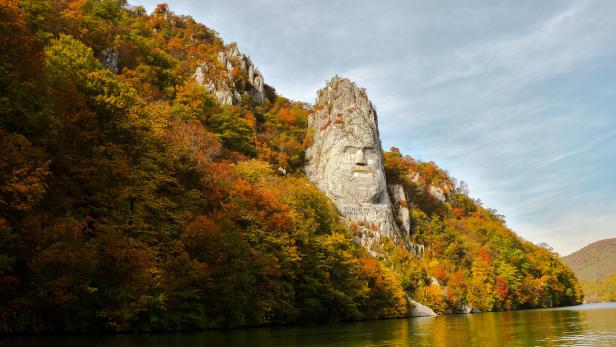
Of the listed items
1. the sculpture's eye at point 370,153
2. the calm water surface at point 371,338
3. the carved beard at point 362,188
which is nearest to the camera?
the calm water surface at point 371,338

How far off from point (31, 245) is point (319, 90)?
100m

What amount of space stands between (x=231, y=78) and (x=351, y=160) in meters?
32.0

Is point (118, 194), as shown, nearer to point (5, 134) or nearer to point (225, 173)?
point (5, 134)

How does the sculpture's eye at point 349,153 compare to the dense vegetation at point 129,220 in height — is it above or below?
above

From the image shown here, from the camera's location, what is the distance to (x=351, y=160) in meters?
99.7

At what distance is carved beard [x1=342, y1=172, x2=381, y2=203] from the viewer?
96.1 meters

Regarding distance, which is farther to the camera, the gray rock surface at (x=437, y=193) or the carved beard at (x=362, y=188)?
the gray rock surface at (x=437, y=193)

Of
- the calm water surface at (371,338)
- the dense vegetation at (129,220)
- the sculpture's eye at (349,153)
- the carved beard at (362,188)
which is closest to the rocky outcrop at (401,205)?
the carved beard at (362,188)

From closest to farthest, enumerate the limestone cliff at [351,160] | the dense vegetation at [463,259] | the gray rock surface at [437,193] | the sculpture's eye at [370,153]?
the dense vegetation at [463,259], the limestone cliff at [351,160], the sculpture's eye at [370,153], the gray rock surface at [437,193]

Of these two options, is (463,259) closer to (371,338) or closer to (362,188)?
(362,188)

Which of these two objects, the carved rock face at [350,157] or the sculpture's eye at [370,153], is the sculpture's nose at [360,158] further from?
the sculpture's eye at [370,153]

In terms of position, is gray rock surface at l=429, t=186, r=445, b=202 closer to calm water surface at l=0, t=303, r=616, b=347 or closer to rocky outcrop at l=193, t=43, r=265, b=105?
rocky outcrop at l=193, t=43, r=265, b=105

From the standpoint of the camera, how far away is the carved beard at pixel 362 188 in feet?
315

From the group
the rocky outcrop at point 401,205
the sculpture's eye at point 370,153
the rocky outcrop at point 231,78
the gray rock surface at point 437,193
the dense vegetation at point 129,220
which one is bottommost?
the dense vegetation at point 129,220
